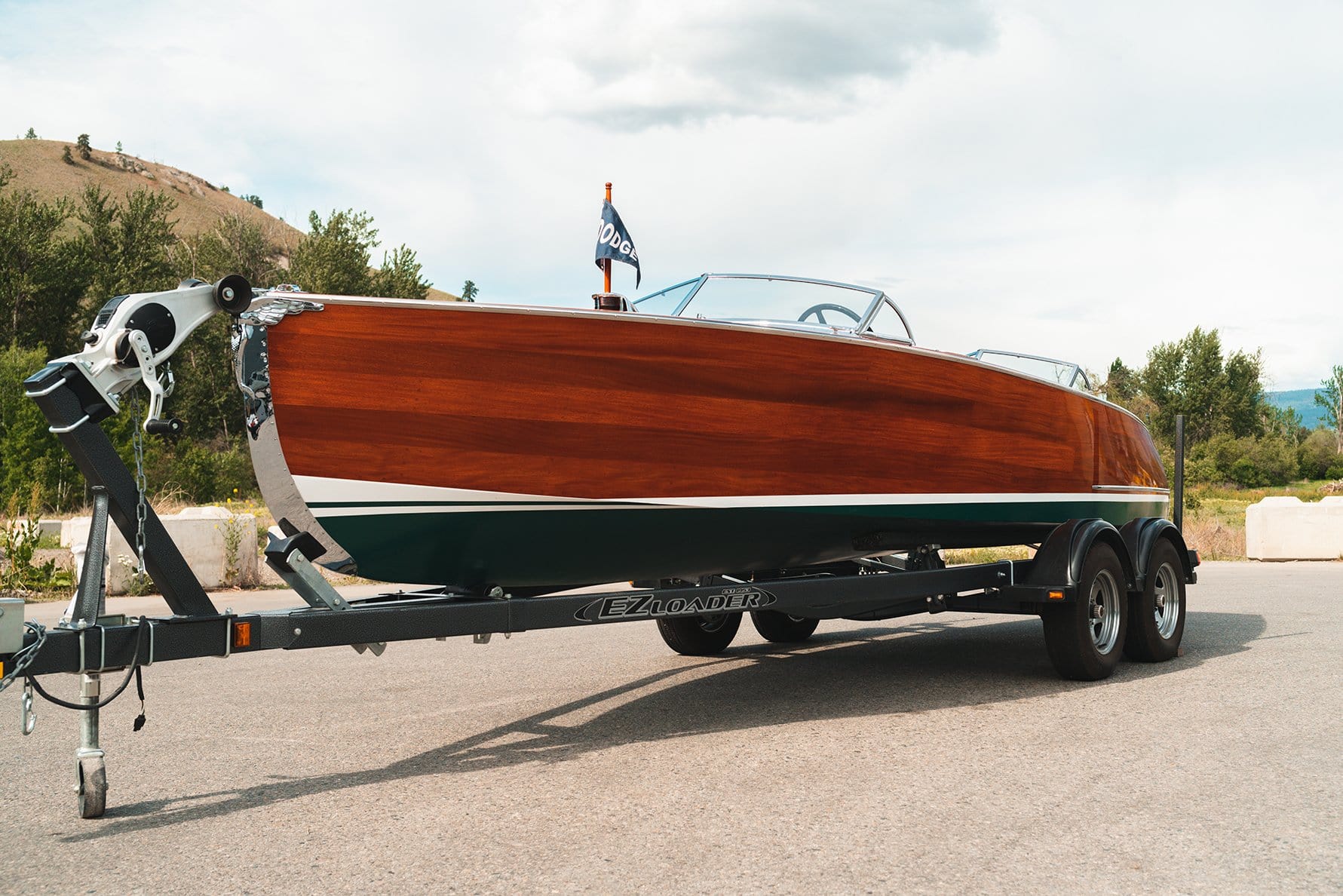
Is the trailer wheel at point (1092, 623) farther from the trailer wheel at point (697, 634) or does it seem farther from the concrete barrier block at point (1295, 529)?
the concrete barrier block at point (1295, 529)

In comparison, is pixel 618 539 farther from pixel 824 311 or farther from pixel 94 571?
pixel 94 571

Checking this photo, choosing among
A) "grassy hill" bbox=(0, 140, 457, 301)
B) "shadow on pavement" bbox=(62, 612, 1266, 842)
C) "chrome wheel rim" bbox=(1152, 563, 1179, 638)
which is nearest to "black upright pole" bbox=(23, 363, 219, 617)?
"shadow on pavement" bbox=(62, 612, 1266, 842)

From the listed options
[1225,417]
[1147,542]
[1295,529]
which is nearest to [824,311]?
[1147,542]

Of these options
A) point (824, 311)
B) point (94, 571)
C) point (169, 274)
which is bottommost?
point (94, 571)

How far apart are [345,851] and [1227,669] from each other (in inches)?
215

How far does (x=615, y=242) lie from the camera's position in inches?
225

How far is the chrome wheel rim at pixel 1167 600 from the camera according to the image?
7.09 meters

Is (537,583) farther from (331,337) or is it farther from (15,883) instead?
(15,883)

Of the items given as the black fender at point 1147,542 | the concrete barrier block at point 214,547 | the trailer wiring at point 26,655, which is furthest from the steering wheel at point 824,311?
the concrete barrier block at point 214,547

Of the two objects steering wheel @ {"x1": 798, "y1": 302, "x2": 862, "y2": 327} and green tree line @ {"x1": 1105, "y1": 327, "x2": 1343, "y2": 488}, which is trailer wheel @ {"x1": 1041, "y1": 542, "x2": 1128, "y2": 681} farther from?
green tree line @ {"x1": 1105, "y1": 327, "x2": 1343, "y2": 488}

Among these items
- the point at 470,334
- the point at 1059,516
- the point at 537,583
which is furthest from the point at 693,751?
the point at 1059,516

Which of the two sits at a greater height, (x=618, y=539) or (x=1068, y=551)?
(x=618, y=539)

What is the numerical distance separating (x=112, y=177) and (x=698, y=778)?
11359 cm

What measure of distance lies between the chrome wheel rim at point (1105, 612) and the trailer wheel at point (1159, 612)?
0.24 m
